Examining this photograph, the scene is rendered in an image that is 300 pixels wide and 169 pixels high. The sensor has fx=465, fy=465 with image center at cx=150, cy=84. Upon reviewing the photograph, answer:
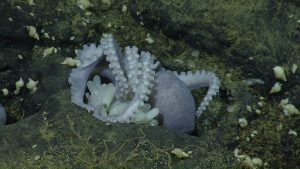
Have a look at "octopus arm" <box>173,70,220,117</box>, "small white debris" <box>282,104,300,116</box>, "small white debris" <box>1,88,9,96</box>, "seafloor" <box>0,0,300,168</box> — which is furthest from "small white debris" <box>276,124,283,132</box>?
"small white debris" <box>1,88,9,96</box>

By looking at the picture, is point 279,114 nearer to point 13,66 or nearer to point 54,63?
point 54,63

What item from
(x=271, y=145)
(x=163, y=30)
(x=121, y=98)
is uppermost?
(x=163, y=30)

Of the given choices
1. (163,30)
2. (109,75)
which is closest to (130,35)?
(163,30)

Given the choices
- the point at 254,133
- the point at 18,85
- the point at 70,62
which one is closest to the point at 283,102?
the point at 254,133

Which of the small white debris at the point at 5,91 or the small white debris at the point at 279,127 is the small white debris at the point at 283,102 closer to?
the small white debris at the point at 279,127

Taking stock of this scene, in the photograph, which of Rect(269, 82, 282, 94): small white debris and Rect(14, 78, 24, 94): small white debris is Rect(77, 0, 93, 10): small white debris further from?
Rect(269, 82, 282, 94): small white debris

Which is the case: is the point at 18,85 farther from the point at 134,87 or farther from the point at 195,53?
the point at 195,53
